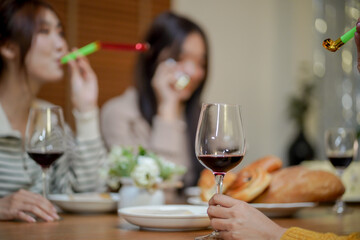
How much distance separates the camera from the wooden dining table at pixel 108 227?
35.5 inches

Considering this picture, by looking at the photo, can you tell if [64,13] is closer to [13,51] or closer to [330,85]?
[13,51]

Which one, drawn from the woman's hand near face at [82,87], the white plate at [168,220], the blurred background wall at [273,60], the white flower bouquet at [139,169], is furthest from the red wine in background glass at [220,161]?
the blurred background wall at [273,60]

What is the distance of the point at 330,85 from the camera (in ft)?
15.1

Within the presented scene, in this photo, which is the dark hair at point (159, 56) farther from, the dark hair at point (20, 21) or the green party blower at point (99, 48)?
the dark hair at point (20, 21)

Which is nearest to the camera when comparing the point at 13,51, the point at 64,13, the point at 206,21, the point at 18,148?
the point at 18,148

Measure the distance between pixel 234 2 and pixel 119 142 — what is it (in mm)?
2763

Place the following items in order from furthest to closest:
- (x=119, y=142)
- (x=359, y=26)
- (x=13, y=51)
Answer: (x=119, y=142) → (x=13, y=51) → (x=359, y=26)

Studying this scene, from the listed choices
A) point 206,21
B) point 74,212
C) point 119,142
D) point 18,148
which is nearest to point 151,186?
point 74,212

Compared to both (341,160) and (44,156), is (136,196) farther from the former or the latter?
(341,160)

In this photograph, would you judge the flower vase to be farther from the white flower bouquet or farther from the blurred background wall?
the blurred background wall

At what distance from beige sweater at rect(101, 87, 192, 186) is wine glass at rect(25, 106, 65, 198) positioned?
1212mm

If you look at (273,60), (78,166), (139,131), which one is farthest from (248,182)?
(273,60)

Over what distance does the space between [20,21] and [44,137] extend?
620mm

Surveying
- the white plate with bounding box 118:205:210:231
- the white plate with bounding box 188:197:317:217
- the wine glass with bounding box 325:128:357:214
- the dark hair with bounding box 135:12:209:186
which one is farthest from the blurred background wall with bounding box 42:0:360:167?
the white plate with bounding box 118:205:210:231
